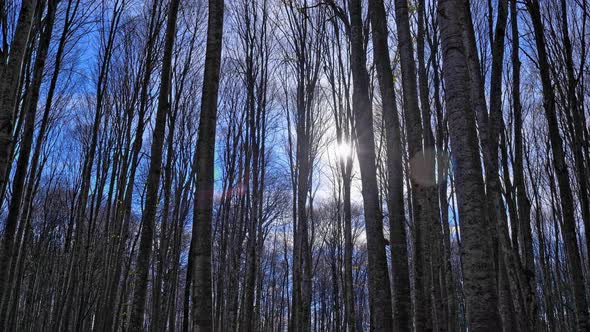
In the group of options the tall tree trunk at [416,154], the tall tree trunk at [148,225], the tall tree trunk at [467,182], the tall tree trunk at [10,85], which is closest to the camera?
the tall tree trunk at [467,182]

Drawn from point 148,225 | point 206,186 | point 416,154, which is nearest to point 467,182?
point 416,154

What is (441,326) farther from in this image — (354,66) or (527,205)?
(354,66)

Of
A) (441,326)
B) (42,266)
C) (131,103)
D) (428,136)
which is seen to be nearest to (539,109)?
(428,136)

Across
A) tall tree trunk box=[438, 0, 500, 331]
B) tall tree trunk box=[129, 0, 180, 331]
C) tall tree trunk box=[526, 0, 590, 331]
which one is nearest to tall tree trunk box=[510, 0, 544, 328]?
tall tree trunk box=[526, 0, 590, 331]

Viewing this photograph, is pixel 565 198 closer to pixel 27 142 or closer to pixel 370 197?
pixel 370 197

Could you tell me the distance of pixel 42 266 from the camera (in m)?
17.4

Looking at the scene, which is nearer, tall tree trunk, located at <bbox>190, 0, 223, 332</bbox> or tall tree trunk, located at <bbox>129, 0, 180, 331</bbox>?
Result: tall tree trunk, located at <bbox>190, 0, 223, 332</bbox>

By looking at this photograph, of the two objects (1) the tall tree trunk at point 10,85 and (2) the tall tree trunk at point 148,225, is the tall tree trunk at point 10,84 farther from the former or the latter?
(2) the tall tree trunk at point 148,225

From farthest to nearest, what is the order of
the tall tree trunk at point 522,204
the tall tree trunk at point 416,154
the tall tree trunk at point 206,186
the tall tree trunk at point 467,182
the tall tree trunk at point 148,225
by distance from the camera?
1. the tall tree trunk at point 522,204
2. the tall tree trunk at point 416,154
3. the tall tree trunk at point 148,225
4. the tall tree trunk at point 206,186
5. the tall tree trunk at point 467,182

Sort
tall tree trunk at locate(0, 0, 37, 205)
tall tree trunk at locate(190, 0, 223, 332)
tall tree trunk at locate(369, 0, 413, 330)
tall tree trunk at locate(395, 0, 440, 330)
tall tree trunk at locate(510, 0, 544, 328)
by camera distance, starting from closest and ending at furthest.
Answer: tall tree trunk at locate(190, 0, 223, 332)
tall tree trunk at locate(0, 0, 37, 205)
tall tree trunk at locate(369, 0, 413, 330)
tall tree trunk at locate(395, 0, 440, 330)
tall tree trunk at locate(510, 0, 544, 328)

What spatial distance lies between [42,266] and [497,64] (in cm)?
1935

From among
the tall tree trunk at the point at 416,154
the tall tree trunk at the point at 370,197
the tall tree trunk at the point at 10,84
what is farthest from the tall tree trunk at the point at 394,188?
the tall tree trunk at the point at 10,84

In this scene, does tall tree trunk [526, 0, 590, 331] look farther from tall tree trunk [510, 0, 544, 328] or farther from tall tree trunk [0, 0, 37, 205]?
tall tree trunk [0, 0, 37, 205]

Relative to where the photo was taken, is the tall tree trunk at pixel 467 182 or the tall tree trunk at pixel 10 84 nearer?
the tall tree trunk at pixel 467 182
